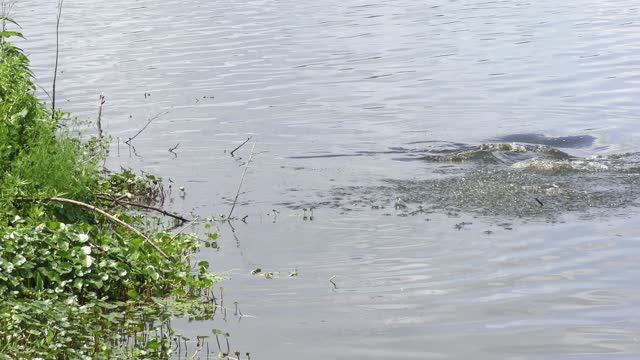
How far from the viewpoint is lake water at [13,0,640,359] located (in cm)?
715

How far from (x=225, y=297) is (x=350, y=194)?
334 cm

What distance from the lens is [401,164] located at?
1204 cm

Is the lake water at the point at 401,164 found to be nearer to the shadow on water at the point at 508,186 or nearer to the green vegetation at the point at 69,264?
the shadow on water at the point at 508,186

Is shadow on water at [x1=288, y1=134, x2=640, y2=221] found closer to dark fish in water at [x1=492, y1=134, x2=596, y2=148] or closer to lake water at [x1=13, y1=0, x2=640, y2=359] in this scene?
lake water at [x1=13, y1=0, x2=640, y2=359]

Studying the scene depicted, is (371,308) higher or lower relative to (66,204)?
lower

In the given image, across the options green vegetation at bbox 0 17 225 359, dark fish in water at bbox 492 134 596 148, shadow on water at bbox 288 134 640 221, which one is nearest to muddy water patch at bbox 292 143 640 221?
shadow on water at bbox 288 134 640 221

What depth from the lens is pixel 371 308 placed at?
24.2 feet

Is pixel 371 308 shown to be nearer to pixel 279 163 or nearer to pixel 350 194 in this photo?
pixel 350 194

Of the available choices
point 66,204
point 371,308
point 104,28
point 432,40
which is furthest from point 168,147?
point 104,28

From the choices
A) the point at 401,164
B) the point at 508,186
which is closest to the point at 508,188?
the point at 508,186

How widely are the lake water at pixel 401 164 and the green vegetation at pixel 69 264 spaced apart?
0.42 meters

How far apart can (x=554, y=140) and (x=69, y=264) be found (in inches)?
316

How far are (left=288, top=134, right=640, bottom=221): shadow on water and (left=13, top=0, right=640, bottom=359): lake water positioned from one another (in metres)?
0.03

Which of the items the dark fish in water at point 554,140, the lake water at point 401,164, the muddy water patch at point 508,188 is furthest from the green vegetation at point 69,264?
the dark fish in water at point 554,140
